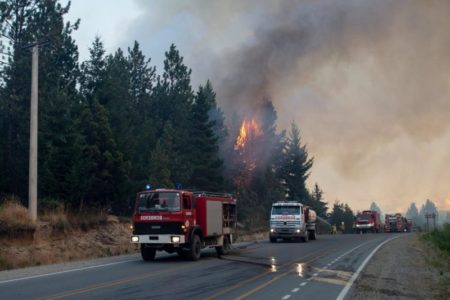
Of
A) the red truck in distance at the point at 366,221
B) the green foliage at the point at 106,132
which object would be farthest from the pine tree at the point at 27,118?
the red truck in distance at the point at 366,221

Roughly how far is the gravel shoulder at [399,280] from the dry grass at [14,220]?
1522 centimetres

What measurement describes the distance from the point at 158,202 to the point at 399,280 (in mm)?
9225

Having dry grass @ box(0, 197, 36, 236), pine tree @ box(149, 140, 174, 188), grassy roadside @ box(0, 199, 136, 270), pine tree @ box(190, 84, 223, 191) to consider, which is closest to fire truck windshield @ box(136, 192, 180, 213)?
grassy roadside @ box(0, 199, 136, 270)

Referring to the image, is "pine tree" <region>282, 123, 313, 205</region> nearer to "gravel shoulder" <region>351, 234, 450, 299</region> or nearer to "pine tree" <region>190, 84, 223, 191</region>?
"pine tree" <region>190, 84, 223, 191</region>

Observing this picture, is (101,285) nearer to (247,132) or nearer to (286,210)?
(286,210)

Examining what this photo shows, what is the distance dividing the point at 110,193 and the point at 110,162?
2.81 meters

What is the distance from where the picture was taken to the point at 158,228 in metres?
19.6

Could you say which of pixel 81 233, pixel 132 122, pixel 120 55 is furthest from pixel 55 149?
pixel 120 55

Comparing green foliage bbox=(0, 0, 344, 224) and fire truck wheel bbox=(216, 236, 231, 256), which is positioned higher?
green foliage bbox=(0, 0, 344, 224)

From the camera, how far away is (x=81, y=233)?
29.2m

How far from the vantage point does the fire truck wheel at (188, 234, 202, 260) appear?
20.2m

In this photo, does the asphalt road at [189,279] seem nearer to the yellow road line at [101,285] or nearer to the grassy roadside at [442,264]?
the yellow road line at [101,285]

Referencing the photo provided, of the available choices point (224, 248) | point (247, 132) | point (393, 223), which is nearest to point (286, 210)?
point (224, 248)

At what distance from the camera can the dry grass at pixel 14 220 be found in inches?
913
